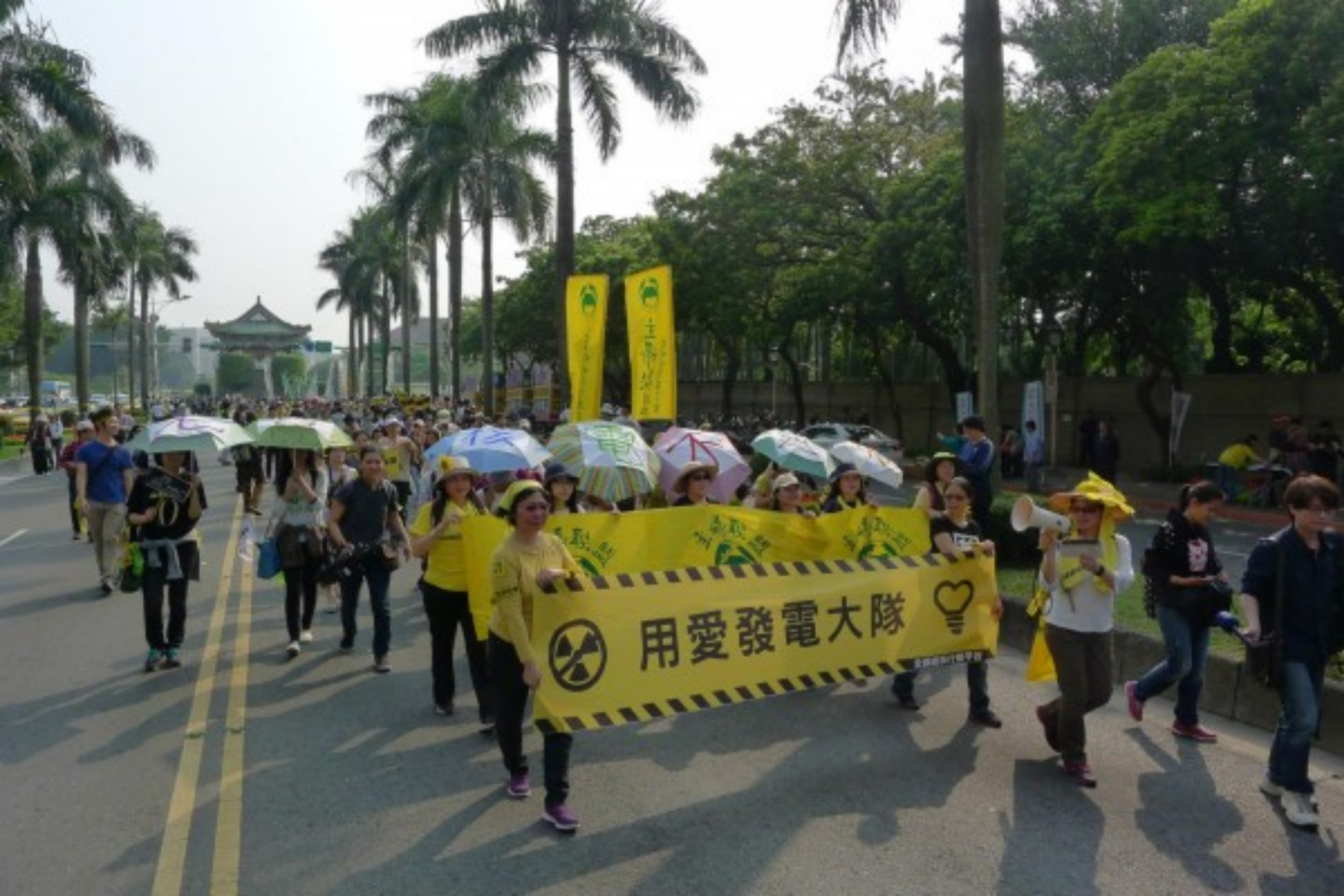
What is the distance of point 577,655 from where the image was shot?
5.35 metres

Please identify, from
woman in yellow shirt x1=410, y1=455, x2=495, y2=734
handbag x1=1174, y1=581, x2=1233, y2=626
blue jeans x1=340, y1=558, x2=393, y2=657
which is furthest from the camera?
blue jeans x1=340, y1=558, x2=393, y2=657

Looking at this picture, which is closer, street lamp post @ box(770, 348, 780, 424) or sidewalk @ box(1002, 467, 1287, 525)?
sidewalk @ box(1002, 467, 1287, 525)

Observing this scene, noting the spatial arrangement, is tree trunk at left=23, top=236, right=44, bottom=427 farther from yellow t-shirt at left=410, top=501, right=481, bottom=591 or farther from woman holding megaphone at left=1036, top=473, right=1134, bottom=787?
woman holding megaphone at left=1036, top=473, right=1134, bottom=787

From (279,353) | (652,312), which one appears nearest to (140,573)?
(652,312)

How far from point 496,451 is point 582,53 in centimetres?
1925

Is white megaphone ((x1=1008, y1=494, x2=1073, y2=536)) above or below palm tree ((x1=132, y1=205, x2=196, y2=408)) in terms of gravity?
below

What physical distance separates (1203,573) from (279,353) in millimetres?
123236

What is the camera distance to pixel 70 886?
4.59 meters

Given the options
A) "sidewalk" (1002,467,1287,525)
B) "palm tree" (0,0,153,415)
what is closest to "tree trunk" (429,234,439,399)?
"palm tree" (0,0,153,415)

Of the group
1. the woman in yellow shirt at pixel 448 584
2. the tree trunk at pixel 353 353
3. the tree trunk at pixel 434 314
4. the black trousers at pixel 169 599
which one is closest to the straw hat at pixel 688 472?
the woman in yellow shirt at pixel 448 584

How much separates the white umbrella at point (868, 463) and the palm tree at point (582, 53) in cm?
1650

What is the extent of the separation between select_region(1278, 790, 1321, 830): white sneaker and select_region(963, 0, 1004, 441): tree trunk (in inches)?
323

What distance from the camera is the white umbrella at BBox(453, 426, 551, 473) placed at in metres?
8.06

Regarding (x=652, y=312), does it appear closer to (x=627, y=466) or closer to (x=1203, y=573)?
(x=627, y=466)
